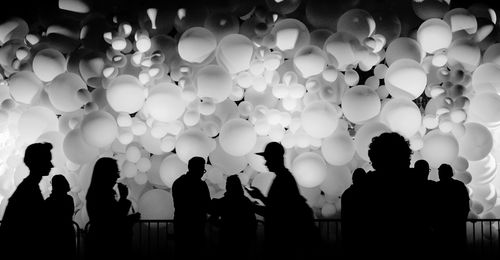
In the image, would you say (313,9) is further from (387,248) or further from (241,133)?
(387,248)

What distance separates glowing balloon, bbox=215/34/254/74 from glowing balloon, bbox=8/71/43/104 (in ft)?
6.71

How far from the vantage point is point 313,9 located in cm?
575

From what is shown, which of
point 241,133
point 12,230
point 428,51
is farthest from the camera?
point 428,51

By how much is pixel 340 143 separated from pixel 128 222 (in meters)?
2.36

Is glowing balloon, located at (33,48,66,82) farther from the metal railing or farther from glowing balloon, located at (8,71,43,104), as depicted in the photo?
the metal railing

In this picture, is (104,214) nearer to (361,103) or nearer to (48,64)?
(48,64)

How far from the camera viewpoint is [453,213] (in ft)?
15.0

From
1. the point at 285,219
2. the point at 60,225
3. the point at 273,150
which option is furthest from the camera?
the point at 60,225

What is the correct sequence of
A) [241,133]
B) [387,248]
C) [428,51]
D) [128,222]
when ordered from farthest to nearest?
[428,51], [241,133], [128,222], [387,248]

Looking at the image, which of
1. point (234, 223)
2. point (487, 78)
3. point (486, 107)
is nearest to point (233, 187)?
point (234, 223)

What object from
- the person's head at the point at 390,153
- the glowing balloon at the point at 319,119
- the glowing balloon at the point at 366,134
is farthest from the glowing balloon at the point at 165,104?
the person's head at the point at 390,153

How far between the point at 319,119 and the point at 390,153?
266 cm

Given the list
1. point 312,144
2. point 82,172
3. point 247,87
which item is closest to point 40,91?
point 82,172

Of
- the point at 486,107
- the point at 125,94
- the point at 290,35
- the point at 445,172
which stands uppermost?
the point at 290,35
